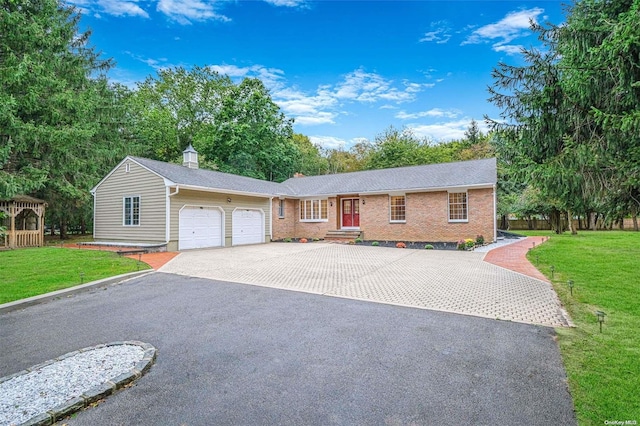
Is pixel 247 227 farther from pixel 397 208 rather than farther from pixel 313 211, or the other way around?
pixel 397 208

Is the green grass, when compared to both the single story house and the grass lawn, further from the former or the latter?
the grass lawn

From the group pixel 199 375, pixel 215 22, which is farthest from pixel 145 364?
pixel 215 22

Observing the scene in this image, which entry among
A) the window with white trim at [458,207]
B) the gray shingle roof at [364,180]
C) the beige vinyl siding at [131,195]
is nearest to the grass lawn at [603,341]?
the window with white trim at [458,207]

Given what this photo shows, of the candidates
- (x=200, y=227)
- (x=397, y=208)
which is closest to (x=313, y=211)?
(x=397, y=208)

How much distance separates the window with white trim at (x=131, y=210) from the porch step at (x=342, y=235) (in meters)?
10.3

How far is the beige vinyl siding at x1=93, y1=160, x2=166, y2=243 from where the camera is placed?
1430 centimetres

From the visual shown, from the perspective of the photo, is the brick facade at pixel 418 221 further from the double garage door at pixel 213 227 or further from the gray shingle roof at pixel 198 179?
the gray shingle roof at pixel 198 179

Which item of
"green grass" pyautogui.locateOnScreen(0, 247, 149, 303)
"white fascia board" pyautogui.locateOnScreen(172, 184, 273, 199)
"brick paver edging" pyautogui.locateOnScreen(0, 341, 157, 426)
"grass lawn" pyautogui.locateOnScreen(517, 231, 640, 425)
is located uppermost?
"white fascia board" pyautogui.locateOnScreen(172, 184, 273, 199)

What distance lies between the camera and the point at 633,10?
4055 mm

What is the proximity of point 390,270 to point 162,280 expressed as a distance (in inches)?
242

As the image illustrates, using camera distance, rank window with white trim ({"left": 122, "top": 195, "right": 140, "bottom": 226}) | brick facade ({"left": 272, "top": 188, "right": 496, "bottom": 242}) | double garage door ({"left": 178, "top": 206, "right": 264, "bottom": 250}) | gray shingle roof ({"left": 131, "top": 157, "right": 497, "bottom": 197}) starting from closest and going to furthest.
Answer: double garage door ({"left": 178, "top": 206, "right": 264, "bottom": 250})
window with white trim ({"left": 122, "top": 195, "right": 140, "bottom": 226})
gray shingle roof ({"left": 131, "top": 157, "right": 497, "bottom": 197})
brick facade ({"left": 272, "top": 188, "right": 496, "bottom": 242})

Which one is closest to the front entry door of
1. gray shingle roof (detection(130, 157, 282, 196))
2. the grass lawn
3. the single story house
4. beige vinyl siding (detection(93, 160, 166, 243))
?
the single story house

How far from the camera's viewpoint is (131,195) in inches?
607

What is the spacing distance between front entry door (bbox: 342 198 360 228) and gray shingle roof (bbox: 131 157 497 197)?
0.84 metres
